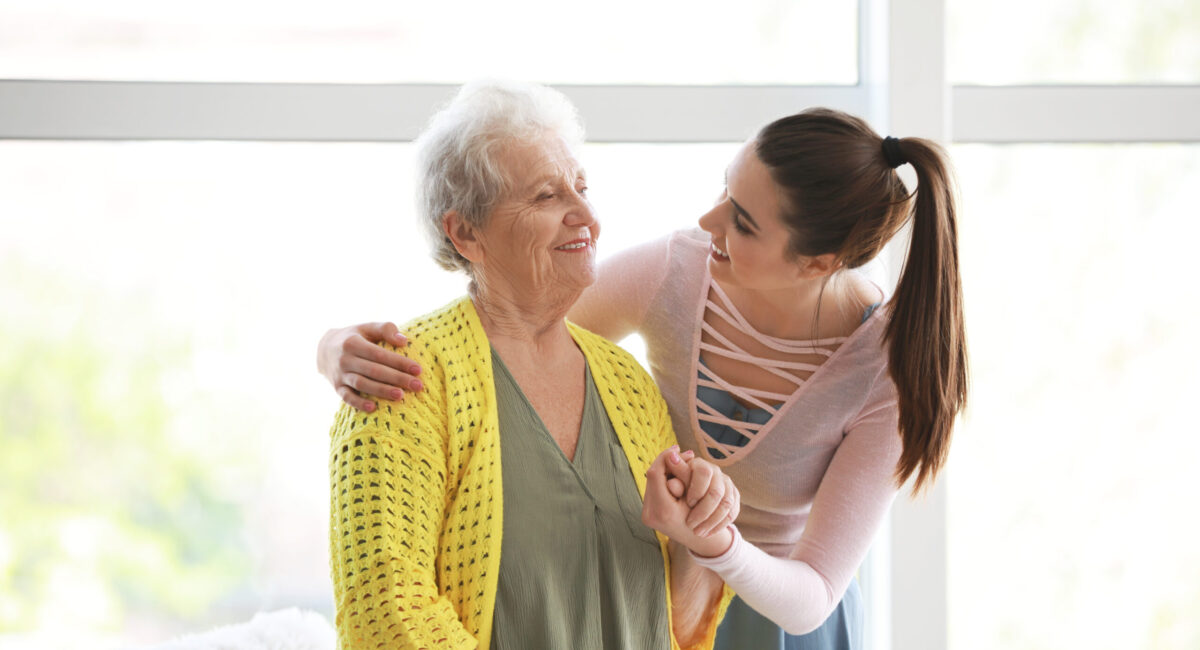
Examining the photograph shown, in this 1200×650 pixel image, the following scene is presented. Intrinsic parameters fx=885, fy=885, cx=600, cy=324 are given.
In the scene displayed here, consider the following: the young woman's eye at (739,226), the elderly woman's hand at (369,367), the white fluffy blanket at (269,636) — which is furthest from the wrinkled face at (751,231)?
the white fluffy blanket at (269,636)

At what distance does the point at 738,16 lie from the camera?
7.61 ft

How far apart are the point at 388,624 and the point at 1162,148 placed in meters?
2.44

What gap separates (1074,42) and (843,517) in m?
1.69

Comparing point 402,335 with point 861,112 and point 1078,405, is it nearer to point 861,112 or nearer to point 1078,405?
point 861,112

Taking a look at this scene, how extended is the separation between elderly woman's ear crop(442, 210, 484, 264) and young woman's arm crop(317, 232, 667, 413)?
17 cm

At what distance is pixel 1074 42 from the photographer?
7.97ft

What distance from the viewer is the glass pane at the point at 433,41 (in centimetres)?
215

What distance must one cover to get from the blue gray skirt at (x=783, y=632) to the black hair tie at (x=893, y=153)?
0.85m

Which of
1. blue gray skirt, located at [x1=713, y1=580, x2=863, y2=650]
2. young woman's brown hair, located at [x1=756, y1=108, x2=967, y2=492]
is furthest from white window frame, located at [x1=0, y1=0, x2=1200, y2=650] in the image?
young woman's brown hair, located at [x1=756, y1=108, x2=967, y2=492]

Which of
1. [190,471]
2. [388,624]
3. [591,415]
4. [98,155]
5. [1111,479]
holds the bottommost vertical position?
[1111,479]

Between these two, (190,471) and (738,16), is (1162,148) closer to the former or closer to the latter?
(738,16)

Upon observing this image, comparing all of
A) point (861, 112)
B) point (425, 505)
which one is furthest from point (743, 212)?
point (861, 112)

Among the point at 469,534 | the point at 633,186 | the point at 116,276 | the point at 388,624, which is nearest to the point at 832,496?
the point at 469,534

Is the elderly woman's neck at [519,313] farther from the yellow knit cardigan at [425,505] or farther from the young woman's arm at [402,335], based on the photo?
the young woman's arm at [402,335]
